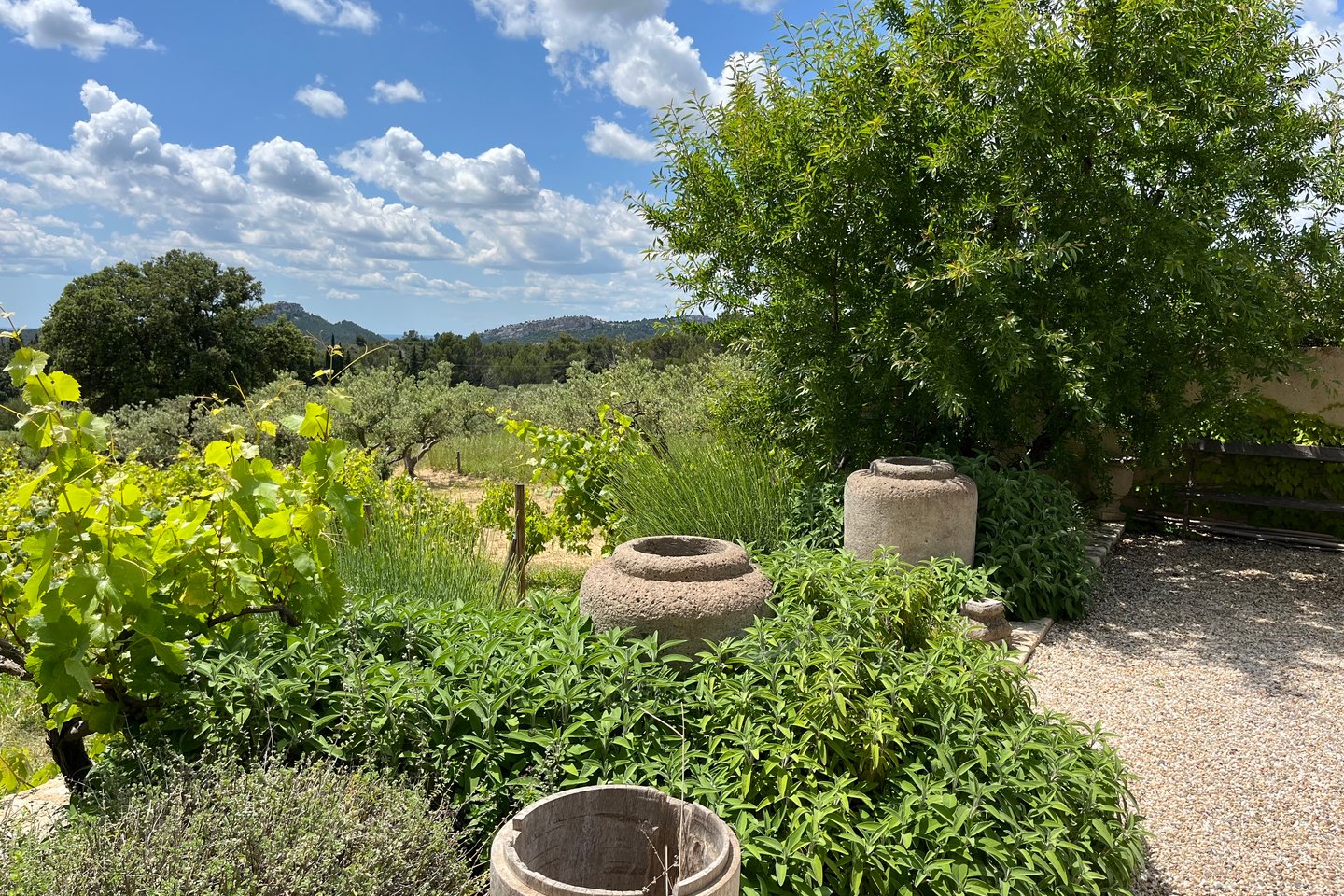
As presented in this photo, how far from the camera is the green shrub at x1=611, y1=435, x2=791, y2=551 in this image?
5359 mm

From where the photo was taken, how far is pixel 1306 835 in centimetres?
294

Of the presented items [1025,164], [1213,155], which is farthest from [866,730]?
[1213,155]

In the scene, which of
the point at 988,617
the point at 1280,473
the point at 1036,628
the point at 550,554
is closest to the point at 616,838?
the point at 988,617

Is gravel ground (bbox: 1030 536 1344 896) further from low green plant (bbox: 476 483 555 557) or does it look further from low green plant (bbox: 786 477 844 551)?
low green plant (bbox: 476 483 555 557)

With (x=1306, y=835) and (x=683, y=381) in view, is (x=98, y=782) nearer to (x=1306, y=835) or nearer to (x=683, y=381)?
(x=1306, y=835)

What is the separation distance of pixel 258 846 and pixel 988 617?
3.65 m

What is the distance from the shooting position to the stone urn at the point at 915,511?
4.80 metres

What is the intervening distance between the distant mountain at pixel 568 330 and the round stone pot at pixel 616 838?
3687cm

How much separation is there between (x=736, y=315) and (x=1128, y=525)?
4152mm

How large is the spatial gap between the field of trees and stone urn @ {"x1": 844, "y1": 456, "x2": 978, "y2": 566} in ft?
1.35

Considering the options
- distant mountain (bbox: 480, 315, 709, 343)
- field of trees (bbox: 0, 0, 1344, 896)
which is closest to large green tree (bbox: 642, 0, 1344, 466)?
field of trees (bbox: 0, 0, 1344, 896)

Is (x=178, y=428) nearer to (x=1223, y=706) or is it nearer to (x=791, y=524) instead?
(x=791, y=524)

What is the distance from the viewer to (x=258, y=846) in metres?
1.79

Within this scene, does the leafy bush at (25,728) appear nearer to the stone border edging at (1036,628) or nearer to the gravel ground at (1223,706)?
the stone border edging at (1036,628)
